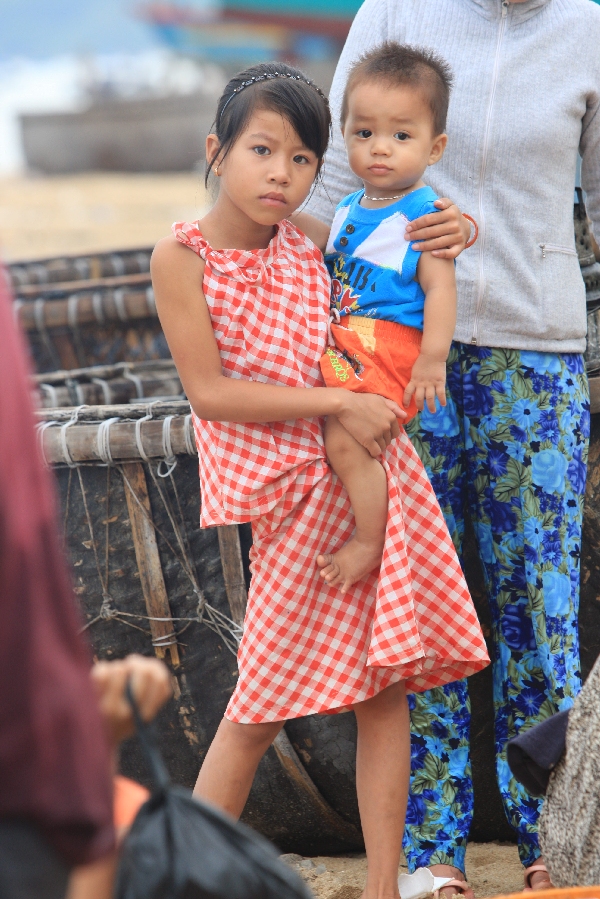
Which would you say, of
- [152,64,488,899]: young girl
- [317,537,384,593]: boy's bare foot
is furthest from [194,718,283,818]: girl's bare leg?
[317,537,384,593]: boy's bare foot

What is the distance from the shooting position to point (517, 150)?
1988mm

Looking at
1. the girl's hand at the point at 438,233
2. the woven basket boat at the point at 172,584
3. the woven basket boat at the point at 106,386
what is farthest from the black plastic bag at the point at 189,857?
the woven basket boat at the point at 106,386

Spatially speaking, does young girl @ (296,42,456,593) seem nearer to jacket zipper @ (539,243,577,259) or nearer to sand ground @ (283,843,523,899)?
jacket zipper @ (539,243,577,259)

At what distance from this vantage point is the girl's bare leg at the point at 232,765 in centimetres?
184

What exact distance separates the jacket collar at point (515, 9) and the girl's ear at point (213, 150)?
0.66 meters

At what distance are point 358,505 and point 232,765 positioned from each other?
0.53 m

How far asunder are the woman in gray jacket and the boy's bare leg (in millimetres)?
312

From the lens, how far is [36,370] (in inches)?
181

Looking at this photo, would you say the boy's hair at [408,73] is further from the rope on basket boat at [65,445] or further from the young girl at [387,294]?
the rope on basket boat at [65,445]

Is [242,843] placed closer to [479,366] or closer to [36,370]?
[479,366]

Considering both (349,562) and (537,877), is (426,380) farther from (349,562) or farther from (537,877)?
(537,877)

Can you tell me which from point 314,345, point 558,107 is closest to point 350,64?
point 558,107

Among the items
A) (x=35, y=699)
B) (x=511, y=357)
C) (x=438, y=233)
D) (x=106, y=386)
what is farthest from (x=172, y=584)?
(x=35, y=699)

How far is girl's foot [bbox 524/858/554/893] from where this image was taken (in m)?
2.01
